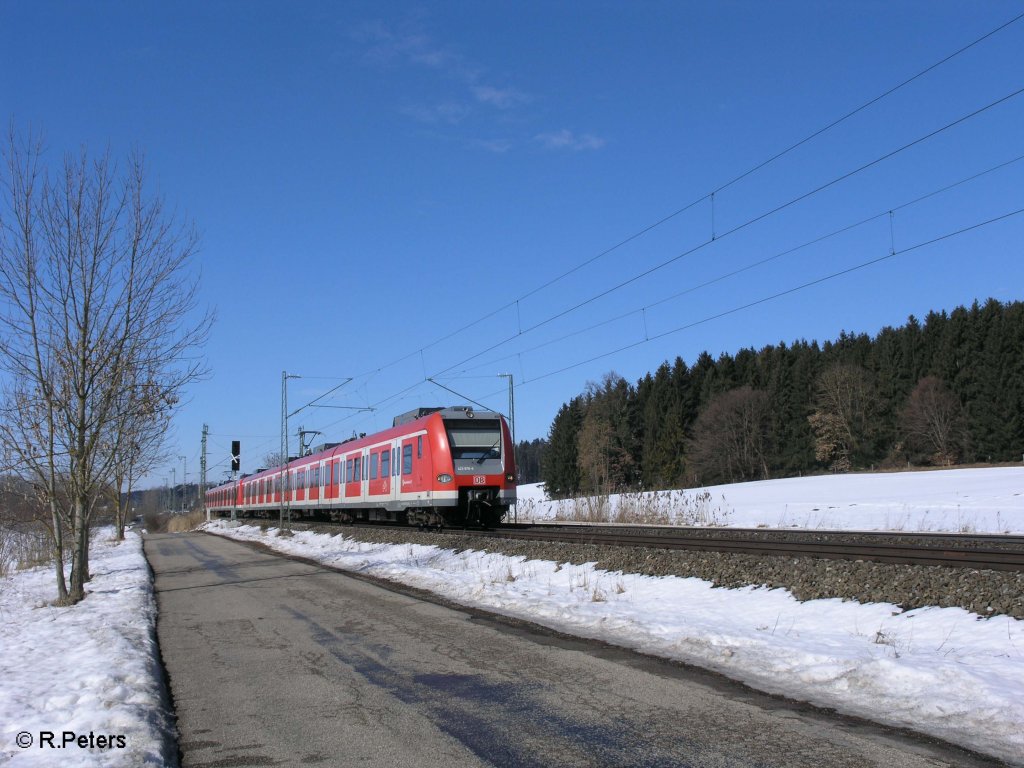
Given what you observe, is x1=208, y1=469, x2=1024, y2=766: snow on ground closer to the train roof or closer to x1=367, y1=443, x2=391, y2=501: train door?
the train roof

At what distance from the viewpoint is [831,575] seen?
32.8 feet

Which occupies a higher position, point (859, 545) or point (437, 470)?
point (437, 470)

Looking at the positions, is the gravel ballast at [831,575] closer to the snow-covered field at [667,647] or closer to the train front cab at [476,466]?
the snow-covered field at [667,647]

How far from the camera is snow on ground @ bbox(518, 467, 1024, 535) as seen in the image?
23.1m

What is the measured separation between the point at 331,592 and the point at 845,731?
9246 millimetres

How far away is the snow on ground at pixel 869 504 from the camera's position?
75.8 feet

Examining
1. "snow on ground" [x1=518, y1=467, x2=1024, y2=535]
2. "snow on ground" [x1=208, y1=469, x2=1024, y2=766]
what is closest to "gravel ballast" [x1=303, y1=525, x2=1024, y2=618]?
"snow on ground" [x1=208, y1=469, x2=1024, y2=766]

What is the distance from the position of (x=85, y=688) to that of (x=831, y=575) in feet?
26.4

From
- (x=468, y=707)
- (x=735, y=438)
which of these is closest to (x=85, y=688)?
(x=468, y=707)

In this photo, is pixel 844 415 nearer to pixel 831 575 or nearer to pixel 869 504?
pixel 869 504

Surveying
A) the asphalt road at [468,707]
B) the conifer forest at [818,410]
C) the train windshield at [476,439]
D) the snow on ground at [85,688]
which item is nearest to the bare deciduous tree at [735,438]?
the conifer forest at [818,410]

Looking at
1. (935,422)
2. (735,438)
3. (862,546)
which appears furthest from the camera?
(735,438)

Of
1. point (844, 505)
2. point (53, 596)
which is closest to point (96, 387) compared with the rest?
point (53, 596)

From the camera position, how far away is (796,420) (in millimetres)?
79250
